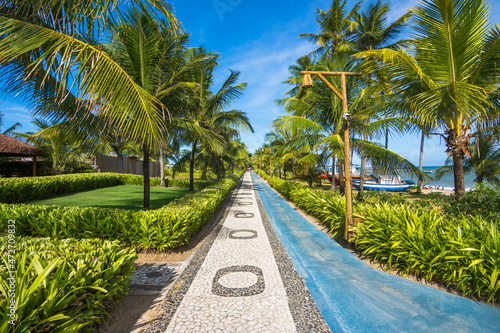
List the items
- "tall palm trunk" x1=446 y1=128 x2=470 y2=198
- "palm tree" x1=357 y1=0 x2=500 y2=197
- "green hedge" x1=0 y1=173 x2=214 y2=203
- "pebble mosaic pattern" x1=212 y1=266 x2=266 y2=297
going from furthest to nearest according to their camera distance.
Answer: "green hedge" x1=0 y1=173 x2=214 y2=203 → "tall palm trunk" x1=446 y1=128 x2=470 y2=198 → "palm tree" x1=357 y1=0 x2=500 y2=197 → "pebble mosaic pattern" x1=212 y1=266 x2=266 y2=297

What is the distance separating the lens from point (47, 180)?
33.7 feet

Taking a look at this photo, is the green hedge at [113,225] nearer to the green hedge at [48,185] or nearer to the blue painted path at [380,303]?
the blue painted path at [380,303]

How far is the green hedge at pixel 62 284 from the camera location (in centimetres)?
143

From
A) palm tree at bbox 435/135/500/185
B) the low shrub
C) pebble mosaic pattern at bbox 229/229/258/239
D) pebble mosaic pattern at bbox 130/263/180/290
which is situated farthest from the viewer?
palm tree at bbox 435/135/500/185

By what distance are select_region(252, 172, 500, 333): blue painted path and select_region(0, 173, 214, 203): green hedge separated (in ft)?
38.3

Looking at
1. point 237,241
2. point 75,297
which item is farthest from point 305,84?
point 75,297

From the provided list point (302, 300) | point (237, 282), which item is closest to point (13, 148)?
point (237, 282)

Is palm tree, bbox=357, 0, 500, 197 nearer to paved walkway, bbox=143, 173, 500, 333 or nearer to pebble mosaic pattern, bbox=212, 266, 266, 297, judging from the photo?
paved walkway, bbox=143, 173, 500, 333

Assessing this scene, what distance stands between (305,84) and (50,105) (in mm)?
5561

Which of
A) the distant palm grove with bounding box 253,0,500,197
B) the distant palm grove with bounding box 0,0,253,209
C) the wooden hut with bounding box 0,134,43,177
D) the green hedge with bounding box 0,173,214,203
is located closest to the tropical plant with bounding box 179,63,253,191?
the distant palm grove with bounding box 0,0,253,209

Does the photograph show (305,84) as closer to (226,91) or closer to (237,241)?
(237,241)

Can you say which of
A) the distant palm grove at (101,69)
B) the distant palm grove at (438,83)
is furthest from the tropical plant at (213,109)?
the distant palm grove at (438,83)

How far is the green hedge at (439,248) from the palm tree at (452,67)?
2.27 metres

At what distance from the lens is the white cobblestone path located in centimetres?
234
